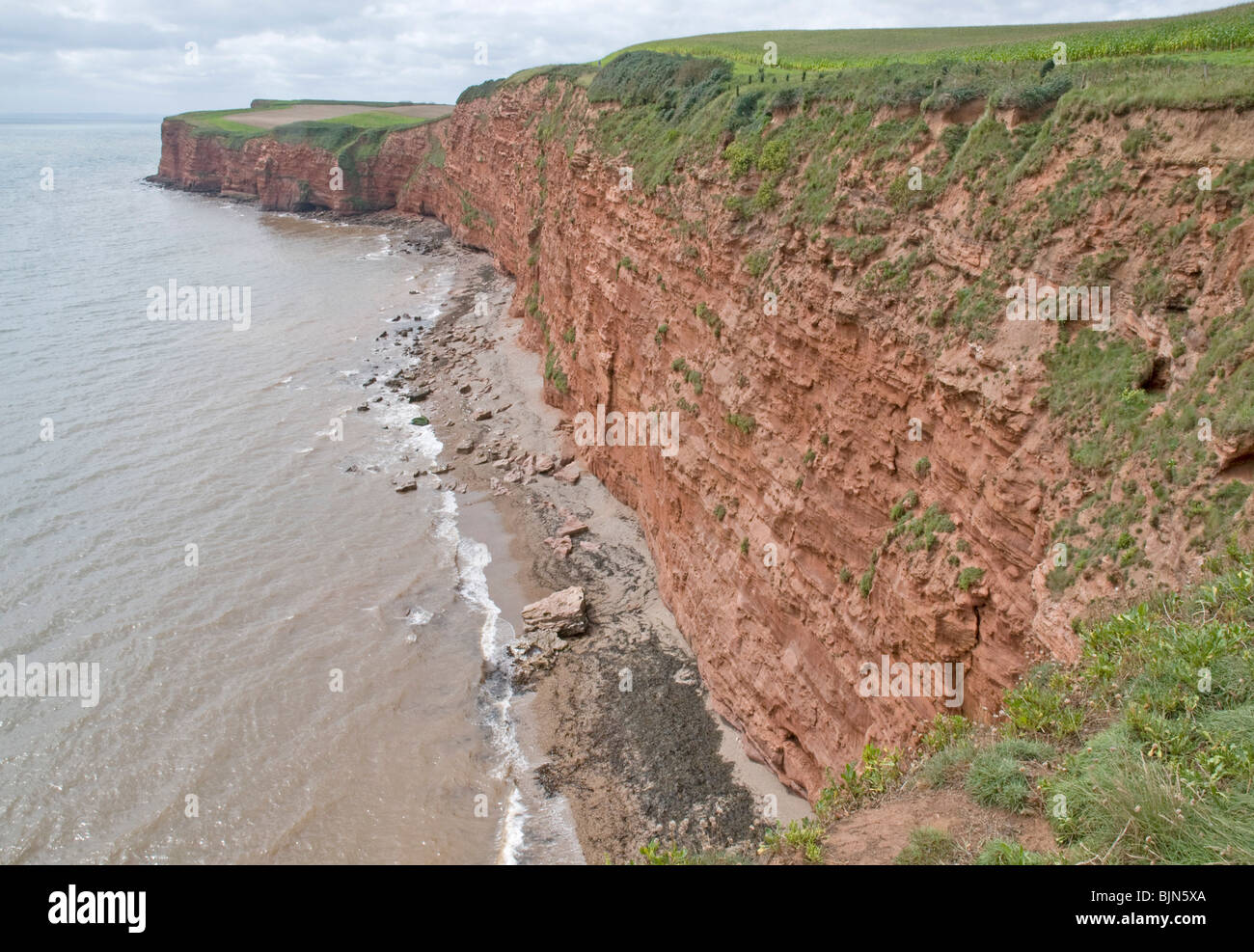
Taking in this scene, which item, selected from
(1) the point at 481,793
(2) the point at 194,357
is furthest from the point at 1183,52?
(2) the point at 194,357

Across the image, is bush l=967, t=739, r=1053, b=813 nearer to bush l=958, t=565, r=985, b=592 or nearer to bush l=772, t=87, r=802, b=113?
bush l=958, t=565, r=985, b=592

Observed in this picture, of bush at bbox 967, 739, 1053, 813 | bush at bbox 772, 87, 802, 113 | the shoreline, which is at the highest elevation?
bush at bbox 772, 87, 802, 113

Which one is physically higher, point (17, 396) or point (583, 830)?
point (17, 396)

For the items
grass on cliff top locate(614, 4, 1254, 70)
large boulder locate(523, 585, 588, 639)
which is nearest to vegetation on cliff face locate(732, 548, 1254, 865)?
large boulder locate(523, 585, 588, 639)

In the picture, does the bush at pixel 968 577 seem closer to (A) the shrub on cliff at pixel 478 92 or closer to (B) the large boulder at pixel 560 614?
(B) the large boulder at pixel 560 614

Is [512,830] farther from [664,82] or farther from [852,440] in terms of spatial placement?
[664,82]
